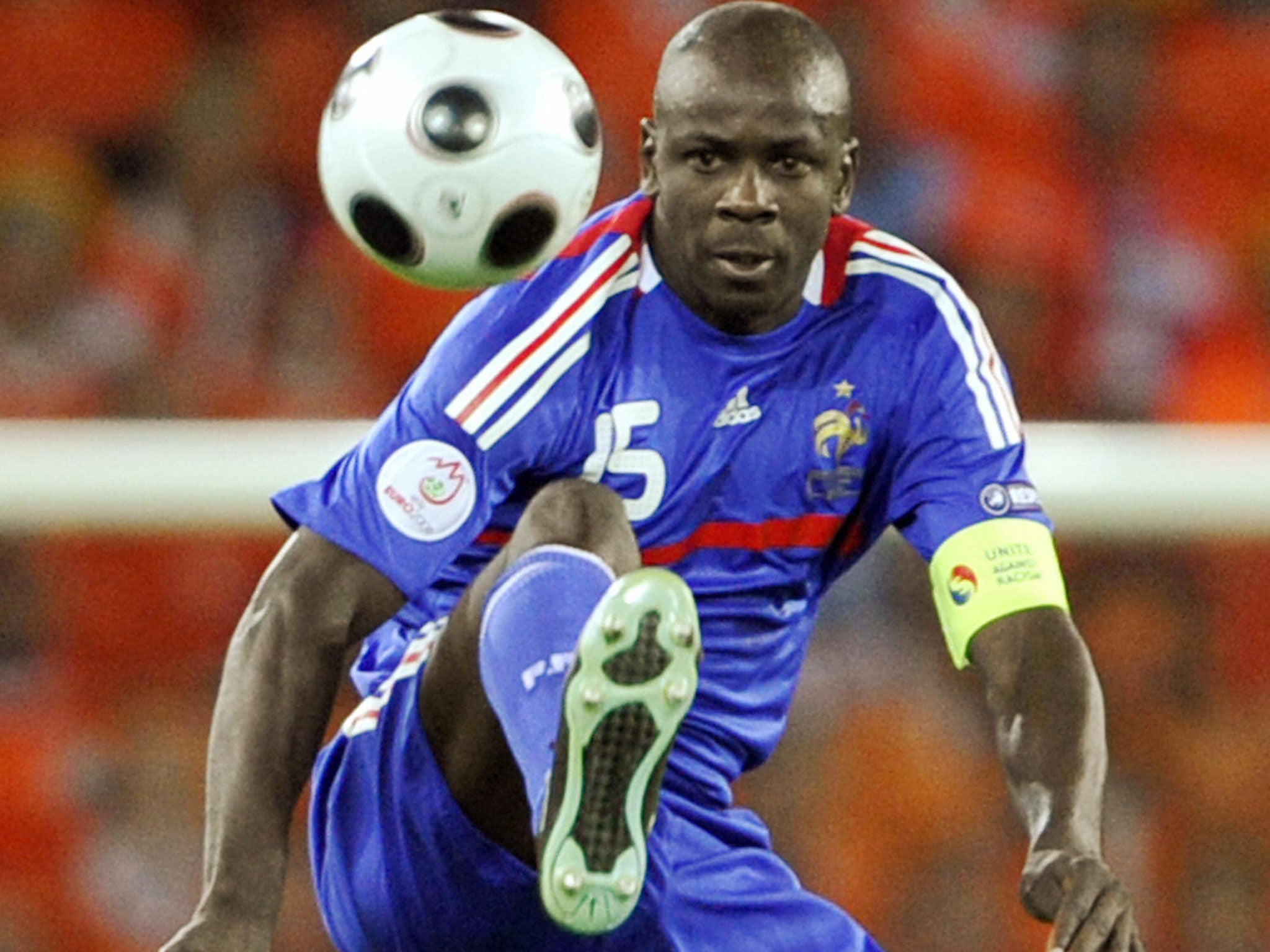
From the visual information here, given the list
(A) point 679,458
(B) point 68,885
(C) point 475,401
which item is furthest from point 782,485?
(B) point 68,885

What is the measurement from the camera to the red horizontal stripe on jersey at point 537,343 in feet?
8.73

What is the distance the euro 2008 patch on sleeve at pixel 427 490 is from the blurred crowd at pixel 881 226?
73.6 inches

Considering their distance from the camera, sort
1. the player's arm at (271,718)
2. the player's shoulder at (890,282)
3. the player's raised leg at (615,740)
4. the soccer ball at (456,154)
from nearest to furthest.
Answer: the player's raised leg at (615,740), the player's arm at (271,718), the soccer ball at (456,154), the player's shoulder at (890,282)

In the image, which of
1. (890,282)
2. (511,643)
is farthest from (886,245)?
(511,643)

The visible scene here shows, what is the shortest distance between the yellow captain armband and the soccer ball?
565 millimetres

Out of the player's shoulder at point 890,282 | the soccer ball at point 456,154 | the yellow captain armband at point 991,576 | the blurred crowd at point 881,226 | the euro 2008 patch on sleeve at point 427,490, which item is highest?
the blurred crowd at point 881,226

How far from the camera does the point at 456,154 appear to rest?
2619 millimetres

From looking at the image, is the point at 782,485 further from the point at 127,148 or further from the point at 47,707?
the point at 127,148

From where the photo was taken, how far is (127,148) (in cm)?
518

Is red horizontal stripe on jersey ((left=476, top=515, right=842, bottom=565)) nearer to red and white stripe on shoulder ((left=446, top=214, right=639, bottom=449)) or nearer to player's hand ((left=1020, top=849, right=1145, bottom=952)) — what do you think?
red and white stripe on shoulder ((left=446, top=214, right=639, bottom=449))

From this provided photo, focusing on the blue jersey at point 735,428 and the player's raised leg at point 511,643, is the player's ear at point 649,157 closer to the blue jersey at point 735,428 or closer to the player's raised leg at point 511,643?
the blue jersey at point 735,428

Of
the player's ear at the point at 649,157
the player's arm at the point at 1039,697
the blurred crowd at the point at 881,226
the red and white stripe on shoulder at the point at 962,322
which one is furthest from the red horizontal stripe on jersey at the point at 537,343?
the blurred crowd at the point at 881,226

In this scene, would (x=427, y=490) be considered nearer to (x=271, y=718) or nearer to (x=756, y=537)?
(x=271, y=718)

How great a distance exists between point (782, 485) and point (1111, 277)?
2580 millimetres
